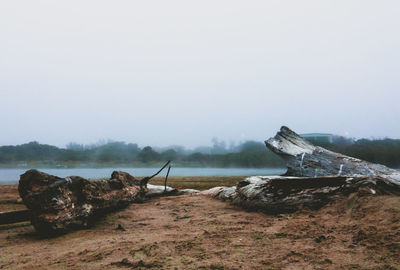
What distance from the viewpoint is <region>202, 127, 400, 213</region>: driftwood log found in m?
5.27

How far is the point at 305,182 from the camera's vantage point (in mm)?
5824

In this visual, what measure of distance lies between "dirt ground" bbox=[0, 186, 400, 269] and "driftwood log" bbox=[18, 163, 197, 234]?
327mm

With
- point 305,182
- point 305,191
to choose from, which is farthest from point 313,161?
point 305,191

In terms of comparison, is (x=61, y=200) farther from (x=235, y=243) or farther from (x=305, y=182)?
(x=305, y=182)

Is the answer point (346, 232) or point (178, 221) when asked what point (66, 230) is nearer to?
point (178, 221)

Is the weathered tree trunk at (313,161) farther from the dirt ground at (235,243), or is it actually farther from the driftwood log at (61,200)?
the driftwood log at (61,200)

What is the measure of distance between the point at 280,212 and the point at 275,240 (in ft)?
7.18

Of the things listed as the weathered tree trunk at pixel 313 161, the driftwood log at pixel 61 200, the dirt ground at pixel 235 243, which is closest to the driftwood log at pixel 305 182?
the weathered tree trunk at pixel 313 161

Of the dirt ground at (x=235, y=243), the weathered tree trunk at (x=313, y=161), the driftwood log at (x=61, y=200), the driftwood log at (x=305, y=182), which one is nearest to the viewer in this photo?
the dirt ground at (x=235, y=243)

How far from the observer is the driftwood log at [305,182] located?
207 inches

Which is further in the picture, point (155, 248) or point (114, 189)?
point (114, 189)

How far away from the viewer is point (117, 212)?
6996 mm

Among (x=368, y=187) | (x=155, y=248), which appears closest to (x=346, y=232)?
(x=368, y=187)

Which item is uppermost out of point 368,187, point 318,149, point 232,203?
point 318,149
